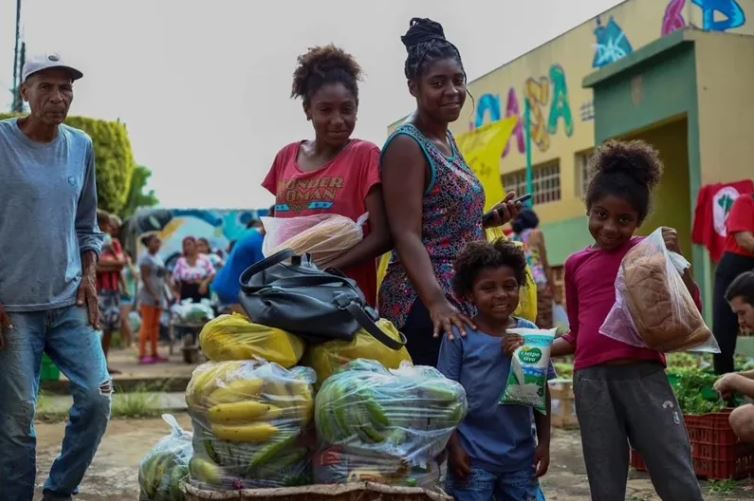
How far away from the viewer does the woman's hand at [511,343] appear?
10.2 ft

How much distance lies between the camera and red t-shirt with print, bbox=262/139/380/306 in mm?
3438

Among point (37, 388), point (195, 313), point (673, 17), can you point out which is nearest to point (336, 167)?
point (37, 388)

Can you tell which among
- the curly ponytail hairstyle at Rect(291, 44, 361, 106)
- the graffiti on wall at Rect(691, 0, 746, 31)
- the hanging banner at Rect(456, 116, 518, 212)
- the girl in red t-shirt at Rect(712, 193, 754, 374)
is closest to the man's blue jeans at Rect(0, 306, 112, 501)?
the curly ponytail hairstyle at Rect(291, 44, 361, 106)

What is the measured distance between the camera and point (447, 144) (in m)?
3.49

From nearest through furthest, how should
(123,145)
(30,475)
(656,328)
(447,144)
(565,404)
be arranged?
1. (656,328)
2. (447,144)
3. (30,475)
4. (565,404)
5. (123,145)

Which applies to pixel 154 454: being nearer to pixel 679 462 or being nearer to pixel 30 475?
pixel 30 475

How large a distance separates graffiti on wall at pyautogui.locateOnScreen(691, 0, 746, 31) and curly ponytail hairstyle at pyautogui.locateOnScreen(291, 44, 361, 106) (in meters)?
11.4

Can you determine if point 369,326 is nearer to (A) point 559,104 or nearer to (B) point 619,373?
(B) point 619,373

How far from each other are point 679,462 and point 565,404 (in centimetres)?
395

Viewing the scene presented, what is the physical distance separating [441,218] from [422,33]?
72cm

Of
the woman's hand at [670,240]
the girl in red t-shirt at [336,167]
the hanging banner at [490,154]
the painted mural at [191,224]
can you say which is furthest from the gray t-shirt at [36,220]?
the painted mural at [191,224]

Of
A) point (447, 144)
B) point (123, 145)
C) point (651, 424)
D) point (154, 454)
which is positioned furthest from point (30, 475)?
point (123, 145)

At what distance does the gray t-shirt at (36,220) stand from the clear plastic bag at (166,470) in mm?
793

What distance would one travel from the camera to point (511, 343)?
3.14 m
